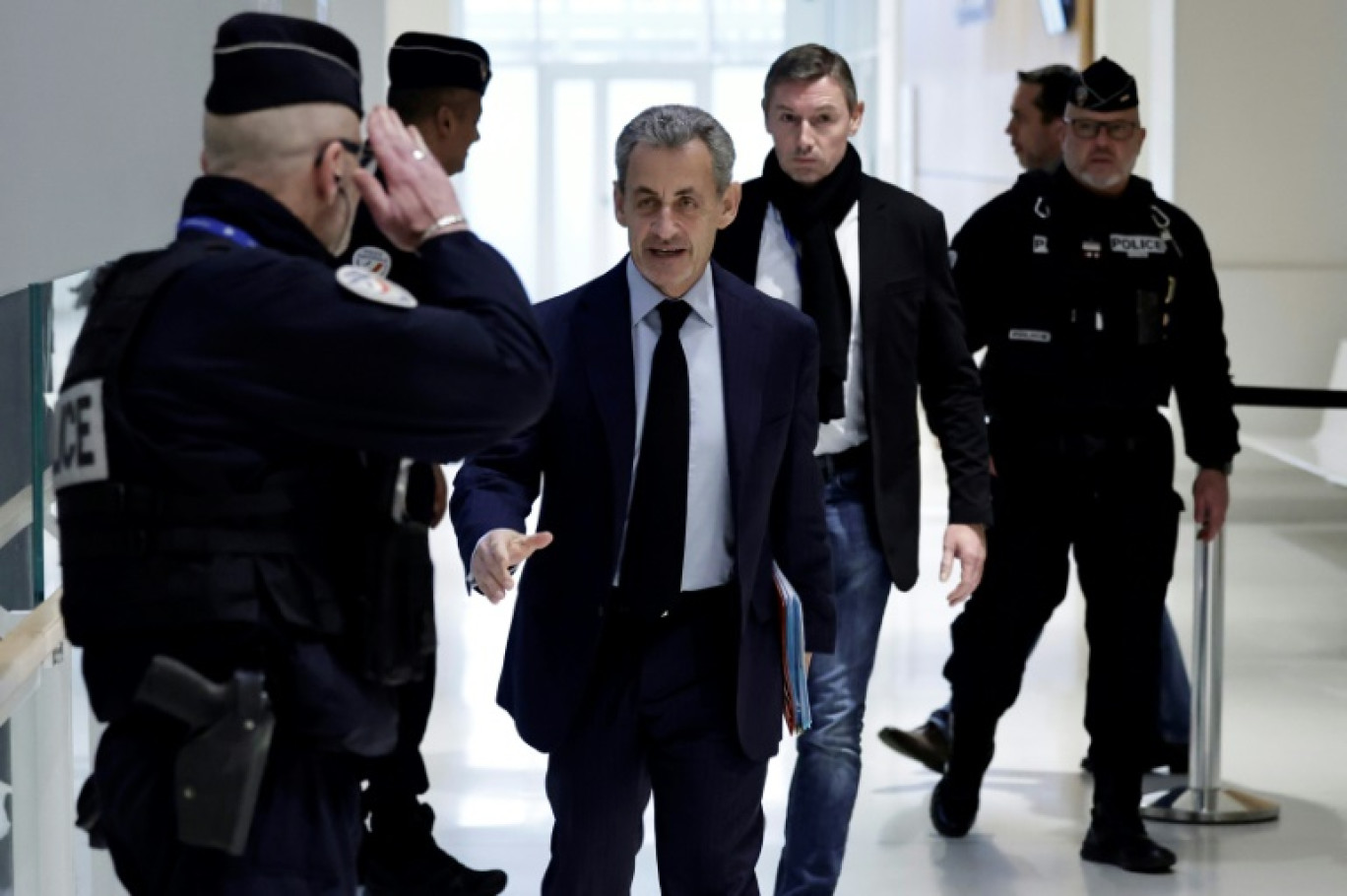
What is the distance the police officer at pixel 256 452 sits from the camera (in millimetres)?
2227

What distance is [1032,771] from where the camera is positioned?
607cm

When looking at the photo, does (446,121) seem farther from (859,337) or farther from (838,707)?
(838,707)

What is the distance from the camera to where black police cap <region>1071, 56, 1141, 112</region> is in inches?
200

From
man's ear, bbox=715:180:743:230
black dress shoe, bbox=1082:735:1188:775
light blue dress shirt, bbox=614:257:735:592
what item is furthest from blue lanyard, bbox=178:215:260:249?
black dress shoe, bbox=1082:735:1188:775

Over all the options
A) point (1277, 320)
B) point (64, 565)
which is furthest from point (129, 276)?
point (1277, 320)

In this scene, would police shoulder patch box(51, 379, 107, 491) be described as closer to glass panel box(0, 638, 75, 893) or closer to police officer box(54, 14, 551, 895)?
police officer box(54, 14, 551, 895)

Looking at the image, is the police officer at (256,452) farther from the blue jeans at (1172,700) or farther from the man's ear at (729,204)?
the blue jeans at (1172,700)

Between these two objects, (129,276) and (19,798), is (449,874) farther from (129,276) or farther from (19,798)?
(129,276)

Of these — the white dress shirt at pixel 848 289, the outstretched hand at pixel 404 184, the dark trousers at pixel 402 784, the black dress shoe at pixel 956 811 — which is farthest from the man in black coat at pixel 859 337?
the outstretched hand at pixel 404 184

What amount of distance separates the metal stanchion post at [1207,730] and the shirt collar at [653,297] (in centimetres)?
252

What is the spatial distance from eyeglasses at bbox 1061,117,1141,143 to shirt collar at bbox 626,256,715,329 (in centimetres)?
197

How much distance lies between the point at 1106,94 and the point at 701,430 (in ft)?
7.19

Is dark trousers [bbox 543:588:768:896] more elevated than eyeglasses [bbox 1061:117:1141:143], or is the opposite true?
eyeglasses [bbox 1061:117:1141:143]

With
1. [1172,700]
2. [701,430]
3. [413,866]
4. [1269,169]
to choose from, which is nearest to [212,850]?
[701,430]
